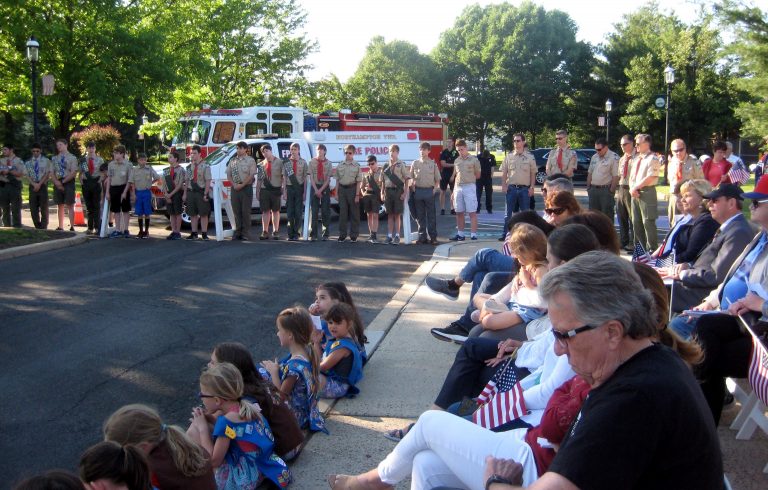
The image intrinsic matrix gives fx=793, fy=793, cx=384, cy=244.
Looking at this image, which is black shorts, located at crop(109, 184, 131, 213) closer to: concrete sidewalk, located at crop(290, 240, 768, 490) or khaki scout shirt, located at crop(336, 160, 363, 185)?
khaki scout shirt, located at crop(336, 160, 363, 185)

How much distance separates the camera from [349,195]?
1642 cm

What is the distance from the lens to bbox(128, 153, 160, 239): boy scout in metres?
16.6

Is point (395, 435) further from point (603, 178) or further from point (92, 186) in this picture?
point (92, 186)

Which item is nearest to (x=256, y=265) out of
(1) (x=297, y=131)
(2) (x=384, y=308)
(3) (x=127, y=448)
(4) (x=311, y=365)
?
(2) (x=384, y=308)

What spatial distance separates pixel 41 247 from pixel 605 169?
1054cm

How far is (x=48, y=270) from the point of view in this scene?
12.5 metres

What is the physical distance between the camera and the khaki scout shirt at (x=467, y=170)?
16109 mm

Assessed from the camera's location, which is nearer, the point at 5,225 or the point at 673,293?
the point at 673,293

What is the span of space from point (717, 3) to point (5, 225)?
70.9 feet

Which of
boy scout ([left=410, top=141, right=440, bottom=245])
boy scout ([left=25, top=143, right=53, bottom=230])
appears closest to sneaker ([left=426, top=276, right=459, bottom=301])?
boy scout ([left=410, top=141, right=440, bottom=245])

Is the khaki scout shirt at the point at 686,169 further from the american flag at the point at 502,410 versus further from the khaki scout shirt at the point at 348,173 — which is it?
the american flag at the point at 502,410

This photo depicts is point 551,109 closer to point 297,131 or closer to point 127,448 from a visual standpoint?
point 297,131

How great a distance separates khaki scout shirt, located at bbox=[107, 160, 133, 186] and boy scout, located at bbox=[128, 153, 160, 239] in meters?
0.12

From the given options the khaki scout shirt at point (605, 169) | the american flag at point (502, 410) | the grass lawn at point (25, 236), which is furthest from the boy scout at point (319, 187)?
the american flag at point (502, 410)
